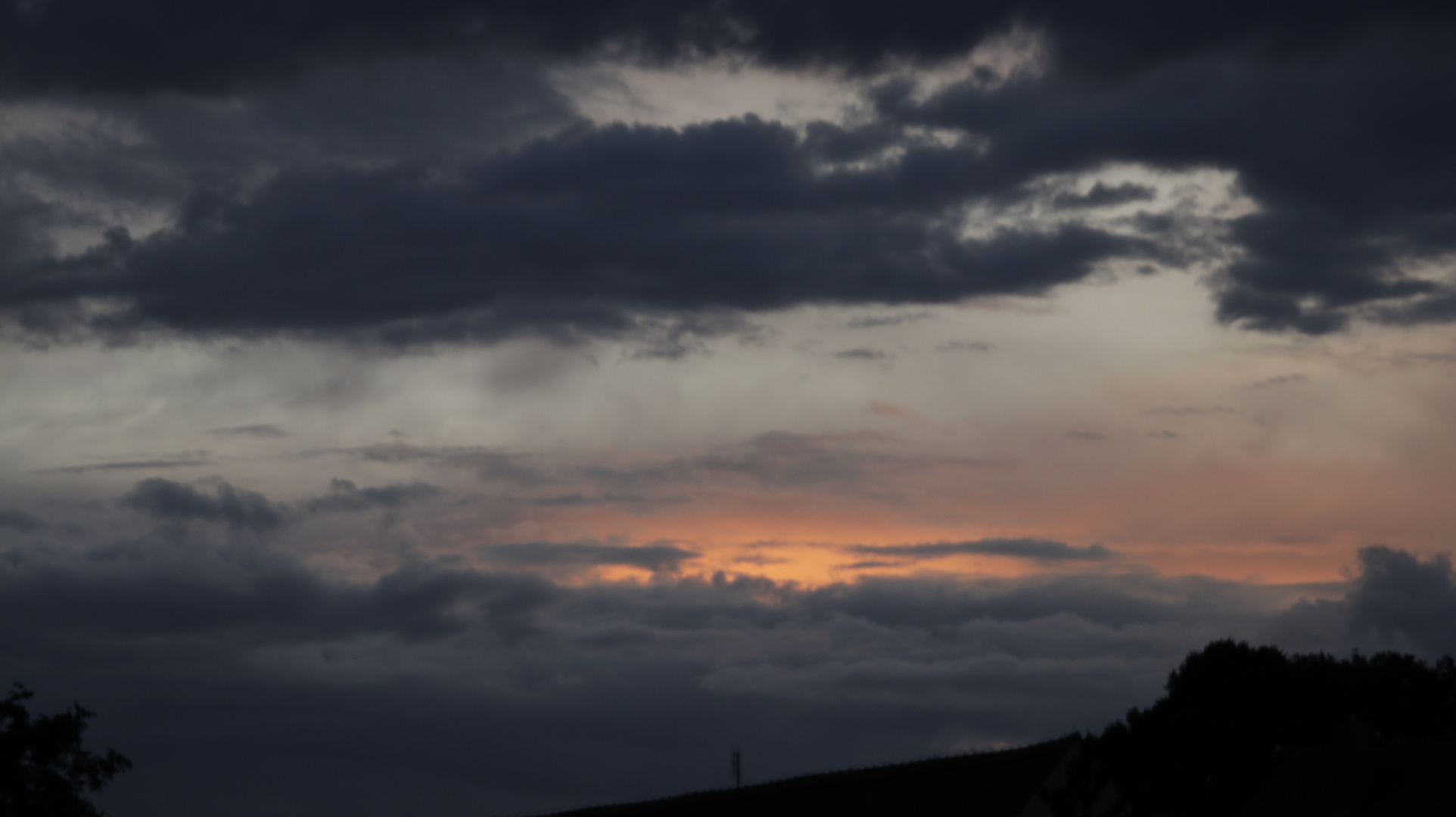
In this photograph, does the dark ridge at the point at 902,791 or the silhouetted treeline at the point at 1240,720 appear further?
the silhouetted treeline at the point at 1240,720

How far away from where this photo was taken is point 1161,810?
268ft

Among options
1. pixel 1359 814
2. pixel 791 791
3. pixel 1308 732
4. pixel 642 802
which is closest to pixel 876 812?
pixel 791 791

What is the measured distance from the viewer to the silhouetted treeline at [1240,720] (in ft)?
269

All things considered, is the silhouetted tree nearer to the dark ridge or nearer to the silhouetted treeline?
the dark ridge

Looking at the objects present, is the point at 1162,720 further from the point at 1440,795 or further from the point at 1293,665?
the point at 1440,795

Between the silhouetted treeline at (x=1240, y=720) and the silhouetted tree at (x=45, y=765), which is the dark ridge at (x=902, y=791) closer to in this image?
the silhouetted tree at (x=45, y=765)

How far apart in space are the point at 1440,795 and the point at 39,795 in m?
49.0

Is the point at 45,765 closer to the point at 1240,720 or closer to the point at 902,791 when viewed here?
the point at 902,791

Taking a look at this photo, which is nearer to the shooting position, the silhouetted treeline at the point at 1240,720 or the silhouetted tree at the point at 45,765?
the silhouetted tree at the point at 45,765

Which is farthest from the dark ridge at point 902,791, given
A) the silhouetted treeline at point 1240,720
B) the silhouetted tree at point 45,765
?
the silhouetted treeline at point 1240,720

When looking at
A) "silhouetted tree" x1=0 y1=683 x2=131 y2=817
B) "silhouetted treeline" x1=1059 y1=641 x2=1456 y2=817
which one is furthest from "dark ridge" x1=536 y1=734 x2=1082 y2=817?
"silhouetted treeline" x1=1059 y1=641 x2=1456 y2=817

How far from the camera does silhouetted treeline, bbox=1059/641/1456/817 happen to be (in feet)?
269

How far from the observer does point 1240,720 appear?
83.2 m

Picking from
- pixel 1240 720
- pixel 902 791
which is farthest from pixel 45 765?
pixel 1240 720
